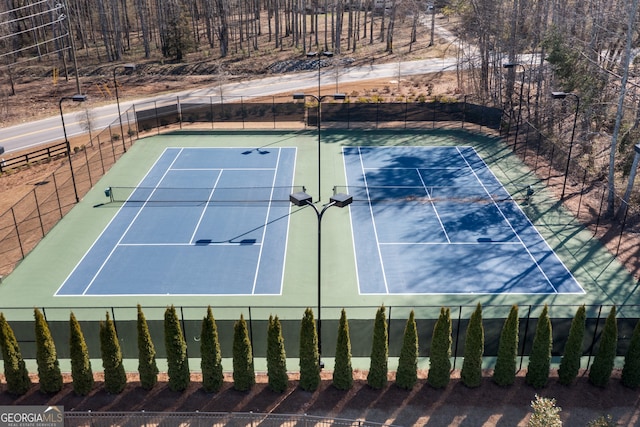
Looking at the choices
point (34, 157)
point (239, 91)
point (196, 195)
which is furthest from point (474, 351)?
point (239, 91)

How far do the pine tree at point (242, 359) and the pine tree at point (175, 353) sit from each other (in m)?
1.33

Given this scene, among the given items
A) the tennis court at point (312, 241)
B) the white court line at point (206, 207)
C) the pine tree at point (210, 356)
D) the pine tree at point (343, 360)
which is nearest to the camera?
the pine tree at point (210, 356)

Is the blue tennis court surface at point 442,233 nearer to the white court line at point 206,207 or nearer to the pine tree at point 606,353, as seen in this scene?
the pine tree at point 606,353

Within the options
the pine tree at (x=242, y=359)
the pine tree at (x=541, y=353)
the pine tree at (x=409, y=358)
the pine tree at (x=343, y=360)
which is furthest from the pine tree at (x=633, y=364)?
the pine tree at (x=242, y=359)

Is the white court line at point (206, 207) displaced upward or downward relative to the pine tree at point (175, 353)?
downward

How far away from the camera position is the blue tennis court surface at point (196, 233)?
21812 mm

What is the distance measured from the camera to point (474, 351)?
51.6 feet

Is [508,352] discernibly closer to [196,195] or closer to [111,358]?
[111,358]

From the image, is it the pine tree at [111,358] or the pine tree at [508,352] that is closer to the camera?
the pine tree at [111,358]

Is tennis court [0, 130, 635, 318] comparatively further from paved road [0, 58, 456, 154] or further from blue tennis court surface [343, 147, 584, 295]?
paved road [0, 58, 456, 154]

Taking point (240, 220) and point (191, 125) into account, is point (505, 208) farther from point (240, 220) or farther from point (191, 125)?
point (191, 125)

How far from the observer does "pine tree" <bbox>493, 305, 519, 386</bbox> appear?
619 inches

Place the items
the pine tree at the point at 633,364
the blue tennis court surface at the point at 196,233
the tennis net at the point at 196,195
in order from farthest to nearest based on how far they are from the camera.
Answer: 1. the tennis net at the point at 196,195
2. the blue tennis court surface at the point at 196,233
3. the pine tree at the point at 633,364
